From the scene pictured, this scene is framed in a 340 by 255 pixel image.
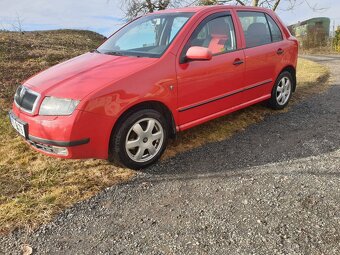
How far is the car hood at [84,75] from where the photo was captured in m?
3.22

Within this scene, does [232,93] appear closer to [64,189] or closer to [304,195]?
[304,195]

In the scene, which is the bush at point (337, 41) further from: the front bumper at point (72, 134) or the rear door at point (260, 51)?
the front bumper at point (72, 134)

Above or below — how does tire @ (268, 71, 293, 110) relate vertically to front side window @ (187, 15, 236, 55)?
below

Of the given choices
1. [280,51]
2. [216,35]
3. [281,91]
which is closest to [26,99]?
[216,35]

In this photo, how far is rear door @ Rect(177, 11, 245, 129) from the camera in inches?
151

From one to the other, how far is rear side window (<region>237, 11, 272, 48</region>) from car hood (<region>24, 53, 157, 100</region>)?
5.81 feet

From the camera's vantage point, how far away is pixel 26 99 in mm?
3486

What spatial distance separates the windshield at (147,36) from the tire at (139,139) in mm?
746

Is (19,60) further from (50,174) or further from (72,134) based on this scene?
(72,134)

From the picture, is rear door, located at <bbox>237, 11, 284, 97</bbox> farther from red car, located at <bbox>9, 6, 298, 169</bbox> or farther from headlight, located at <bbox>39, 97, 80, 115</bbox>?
headlight, located at <bbox>39, 97, 80, 115</bbox>

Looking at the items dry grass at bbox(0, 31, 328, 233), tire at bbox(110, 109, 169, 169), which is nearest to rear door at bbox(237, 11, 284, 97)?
dry grass at bbox(0, 31, 328, 233)

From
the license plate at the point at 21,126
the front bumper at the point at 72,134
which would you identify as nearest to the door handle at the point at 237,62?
the front bumper at the point at 72,134

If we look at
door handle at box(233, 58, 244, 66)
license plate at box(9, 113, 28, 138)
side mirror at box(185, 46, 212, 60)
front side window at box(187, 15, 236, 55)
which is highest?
front side window at box(187, 15, 236, 55)

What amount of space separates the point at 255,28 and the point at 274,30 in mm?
559
